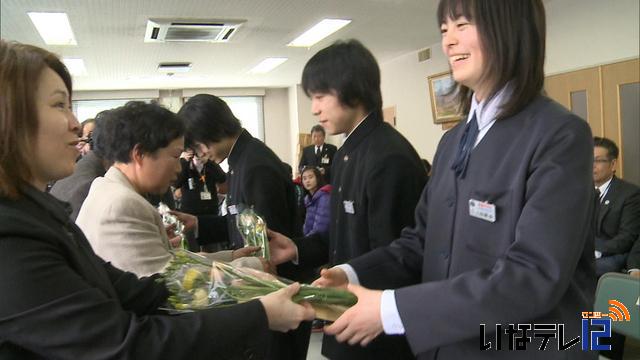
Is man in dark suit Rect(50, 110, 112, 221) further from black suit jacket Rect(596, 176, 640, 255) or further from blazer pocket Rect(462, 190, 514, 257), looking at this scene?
black suit jacket Rect(596, 176, 640, 255)

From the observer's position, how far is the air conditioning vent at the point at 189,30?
18.6 feet

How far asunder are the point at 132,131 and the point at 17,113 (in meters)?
0.90

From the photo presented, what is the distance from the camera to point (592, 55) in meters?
5.15

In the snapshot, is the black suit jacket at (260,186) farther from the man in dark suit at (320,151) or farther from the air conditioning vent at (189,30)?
the man in dark suit at (320,151)

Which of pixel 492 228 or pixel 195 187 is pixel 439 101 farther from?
pixel 492 228

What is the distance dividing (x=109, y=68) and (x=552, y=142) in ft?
30.0

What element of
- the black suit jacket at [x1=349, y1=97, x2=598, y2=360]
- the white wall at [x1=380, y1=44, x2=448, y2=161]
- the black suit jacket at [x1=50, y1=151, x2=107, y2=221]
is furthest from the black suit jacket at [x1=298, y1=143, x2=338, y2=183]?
the black suit jacket at [x1=349, y1=97, x2=598, y2=360]

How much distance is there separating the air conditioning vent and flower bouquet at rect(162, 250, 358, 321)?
4.89m

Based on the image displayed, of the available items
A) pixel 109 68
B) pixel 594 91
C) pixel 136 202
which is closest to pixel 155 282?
pixel 136 202

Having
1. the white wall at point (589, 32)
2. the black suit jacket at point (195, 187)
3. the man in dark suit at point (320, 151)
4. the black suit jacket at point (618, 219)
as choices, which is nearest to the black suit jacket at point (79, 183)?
the black suit jacket at point (195, 187)

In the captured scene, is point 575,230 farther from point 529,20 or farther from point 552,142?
point 529,20

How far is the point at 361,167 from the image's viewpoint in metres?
1.77

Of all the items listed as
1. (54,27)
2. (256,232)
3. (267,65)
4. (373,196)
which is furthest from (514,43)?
(267,65)

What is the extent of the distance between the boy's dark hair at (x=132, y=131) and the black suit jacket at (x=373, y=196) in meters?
0.66
